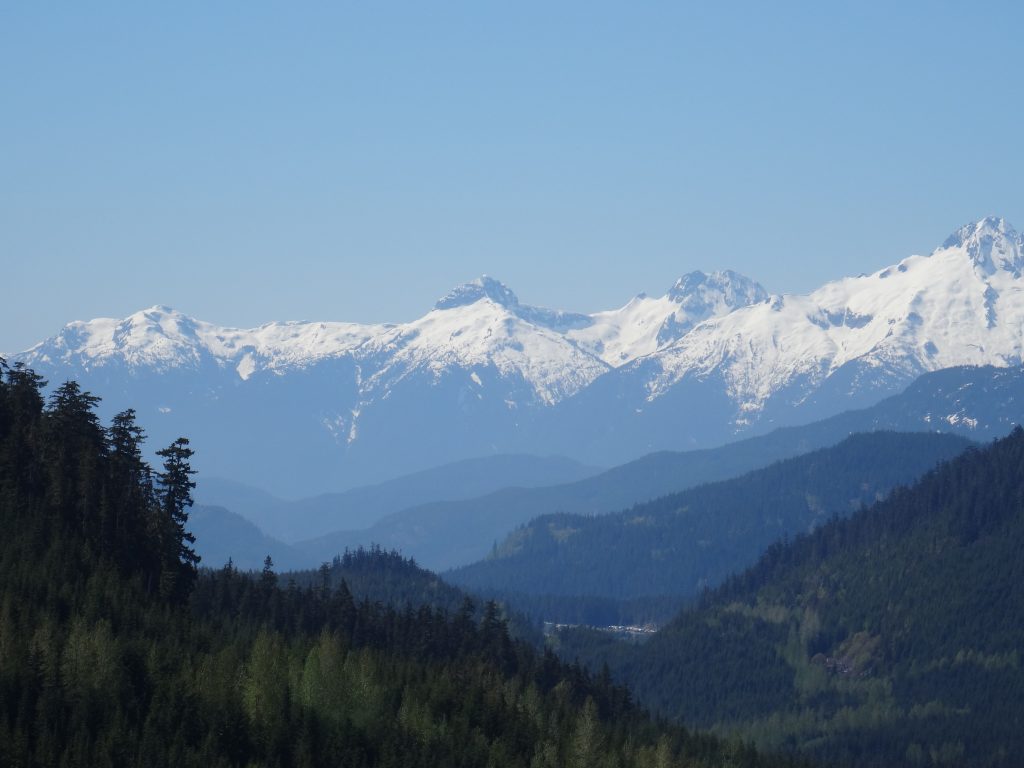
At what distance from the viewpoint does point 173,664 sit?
12912 cm

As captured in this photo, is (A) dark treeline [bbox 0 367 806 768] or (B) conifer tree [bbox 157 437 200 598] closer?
(A) dark treeline [bbox 0 367 806 768]

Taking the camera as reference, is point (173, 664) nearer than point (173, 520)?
Yes

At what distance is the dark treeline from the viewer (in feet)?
388

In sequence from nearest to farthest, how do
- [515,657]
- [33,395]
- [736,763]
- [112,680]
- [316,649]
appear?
[112,680] → [316,649] → [33,395] → [736,763] → [515,657]

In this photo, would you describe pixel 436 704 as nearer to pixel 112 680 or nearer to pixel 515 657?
pixel 112 680

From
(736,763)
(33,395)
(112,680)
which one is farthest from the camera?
(736,763)

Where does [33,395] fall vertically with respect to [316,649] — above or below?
above

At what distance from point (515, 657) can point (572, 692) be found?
7.75 m

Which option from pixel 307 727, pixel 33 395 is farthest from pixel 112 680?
pixel 33 395

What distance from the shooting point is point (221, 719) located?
405 ft

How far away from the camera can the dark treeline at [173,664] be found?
388 ft

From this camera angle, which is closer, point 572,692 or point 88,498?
point 88,498

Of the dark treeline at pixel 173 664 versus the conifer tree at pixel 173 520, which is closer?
the dark treeline at pixel 173 664

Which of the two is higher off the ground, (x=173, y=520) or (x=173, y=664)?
(x=173, y=520)
